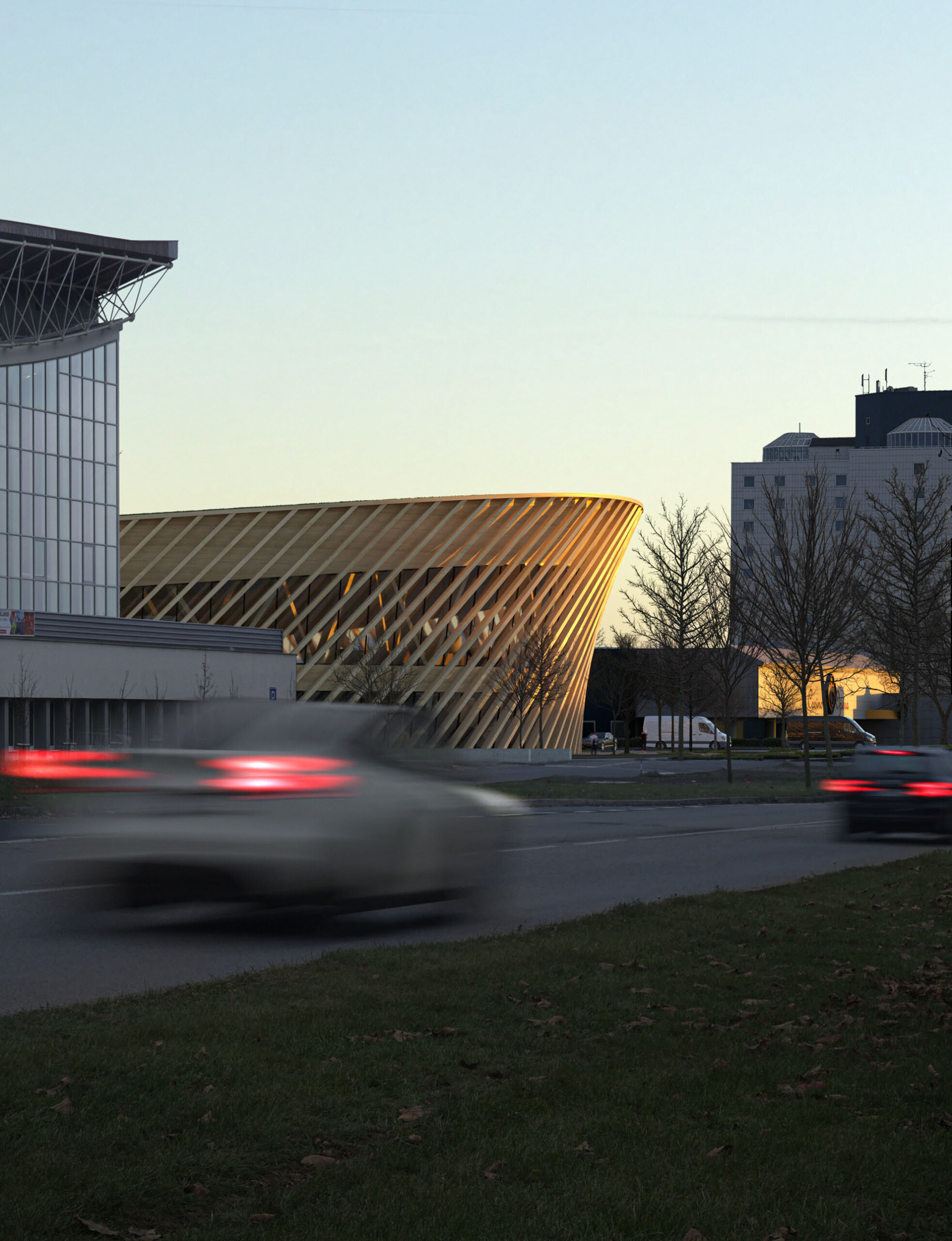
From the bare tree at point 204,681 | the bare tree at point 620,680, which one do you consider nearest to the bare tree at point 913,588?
the bare tree at point 204,681

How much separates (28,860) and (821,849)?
10.2 metres

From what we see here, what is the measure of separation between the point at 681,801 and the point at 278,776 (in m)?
18.9

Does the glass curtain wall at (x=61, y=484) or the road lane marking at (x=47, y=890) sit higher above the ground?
the glass curtain wall at (x=61, y=484)

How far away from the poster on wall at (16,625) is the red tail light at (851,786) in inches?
1311

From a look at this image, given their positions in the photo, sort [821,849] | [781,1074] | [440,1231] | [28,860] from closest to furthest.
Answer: [440,1231], [781,1074], [28,860], [821,849]

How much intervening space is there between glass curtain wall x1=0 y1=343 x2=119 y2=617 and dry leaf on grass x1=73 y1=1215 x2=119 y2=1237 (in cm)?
5876

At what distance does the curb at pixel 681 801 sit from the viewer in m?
26.1

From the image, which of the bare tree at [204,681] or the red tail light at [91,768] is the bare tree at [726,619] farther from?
the red tail light at [91,768]

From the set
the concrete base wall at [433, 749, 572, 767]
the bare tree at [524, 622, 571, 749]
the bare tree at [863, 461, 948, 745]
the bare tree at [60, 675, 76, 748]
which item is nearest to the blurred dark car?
the bare tree at [863, 461, 948, 745]

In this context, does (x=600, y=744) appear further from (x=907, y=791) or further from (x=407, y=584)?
(x=907, y=791)

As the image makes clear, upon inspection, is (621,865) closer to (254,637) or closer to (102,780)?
(102,780)

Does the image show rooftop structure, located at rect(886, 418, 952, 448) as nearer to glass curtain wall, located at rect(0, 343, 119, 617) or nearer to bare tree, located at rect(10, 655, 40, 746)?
glass curtain wall, located at rect(0, 343, 119, 617)

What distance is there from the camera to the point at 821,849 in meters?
17.7

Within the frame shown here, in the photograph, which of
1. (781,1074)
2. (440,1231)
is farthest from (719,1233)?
(781,1074)
